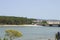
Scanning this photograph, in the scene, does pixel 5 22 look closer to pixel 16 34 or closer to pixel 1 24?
pixel 1 24

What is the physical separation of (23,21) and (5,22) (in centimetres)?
772

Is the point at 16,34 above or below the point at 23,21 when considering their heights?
above

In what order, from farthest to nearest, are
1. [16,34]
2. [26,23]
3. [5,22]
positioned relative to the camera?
[26,23]
[5,22]
[16,34]

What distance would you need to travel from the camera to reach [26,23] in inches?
3415

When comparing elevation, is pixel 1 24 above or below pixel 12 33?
below

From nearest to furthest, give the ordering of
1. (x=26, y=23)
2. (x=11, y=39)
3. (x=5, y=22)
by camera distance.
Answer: (x=11, y=39)
(x=5, y=22)
(x=26, y=23)

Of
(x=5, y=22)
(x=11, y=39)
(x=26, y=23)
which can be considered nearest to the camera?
(x=11, y=39)

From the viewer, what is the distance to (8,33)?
14453 mm

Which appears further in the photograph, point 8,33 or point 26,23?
point 26,23

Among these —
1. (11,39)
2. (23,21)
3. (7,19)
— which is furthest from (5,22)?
(11,39)

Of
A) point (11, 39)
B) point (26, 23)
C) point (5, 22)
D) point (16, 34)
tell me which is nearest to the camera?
point (16, 34)

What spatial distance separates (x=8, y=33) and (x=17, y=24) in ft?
220

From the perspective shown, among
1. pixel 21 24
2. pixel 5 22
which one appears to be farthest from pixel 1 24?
A: pixel 21 24

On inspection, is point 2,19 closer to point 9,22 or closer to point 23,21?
point 9,22
